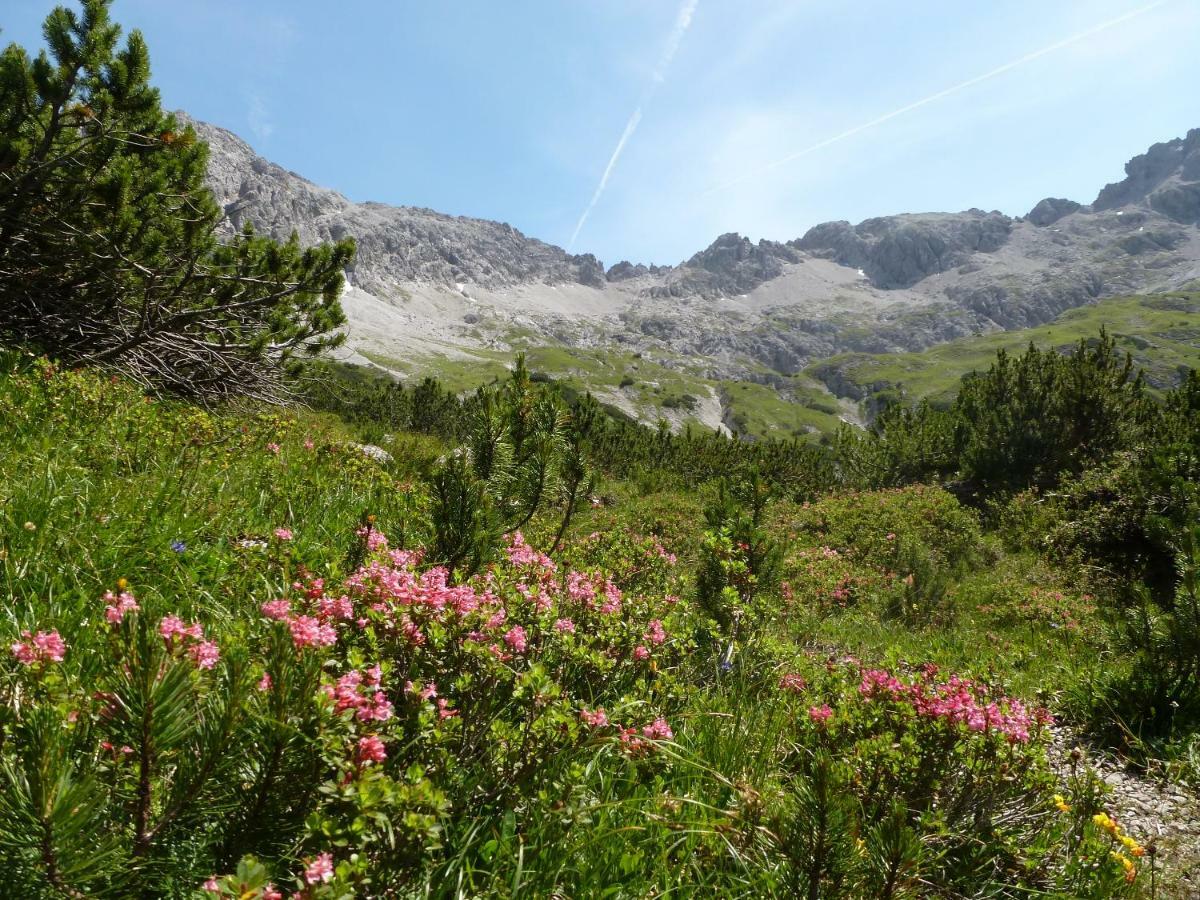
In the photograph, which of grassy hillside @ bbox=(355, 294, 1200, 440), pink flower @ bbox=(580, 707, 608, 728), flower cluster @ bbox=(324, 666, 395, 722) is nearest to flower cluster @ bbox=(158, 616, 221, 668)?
flower cluster @ bbox=(324, 666, 395, 722)

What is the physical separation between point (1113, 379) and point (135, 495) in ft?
81.5

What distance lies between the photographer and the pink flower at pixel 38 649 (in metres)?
1.55

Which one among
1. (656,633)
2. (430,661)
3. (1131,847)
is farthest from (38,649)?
(1131,847)

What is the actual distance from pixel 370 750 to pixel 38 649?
3.10 feet

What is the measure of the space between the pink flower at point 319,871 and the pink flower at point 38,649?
3.14 feet

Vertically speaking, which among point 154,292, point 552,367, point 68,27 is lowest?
point 154,292

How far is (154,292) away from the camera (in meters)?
9.02

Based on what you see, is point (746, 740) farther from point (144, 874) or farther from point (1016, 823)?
point (144, 874)

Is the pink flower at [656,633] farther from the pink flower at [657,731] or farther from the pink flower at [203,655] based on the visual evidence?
the pink flower at [203,655]

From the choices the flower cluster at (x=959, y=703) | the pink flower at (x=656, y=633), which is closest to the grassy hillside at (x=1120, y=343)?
the flower cluster at (x=959, y=703)

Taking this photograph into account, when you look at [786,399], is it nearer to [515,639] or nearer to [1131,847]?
[1131,847]

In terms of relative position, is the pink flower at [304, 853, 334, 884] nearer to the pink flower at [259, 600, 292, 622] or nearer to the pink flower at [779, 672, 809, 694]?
the pink flower at [259, 600, 292, 622]

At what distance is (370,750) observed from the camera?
152 centimetres

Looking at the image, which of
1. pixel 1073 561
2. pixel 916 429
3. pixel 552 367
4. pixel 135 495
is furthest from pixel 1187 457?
pixel 552 367
